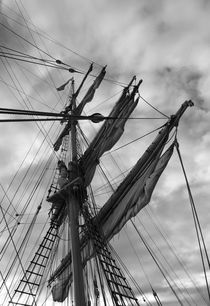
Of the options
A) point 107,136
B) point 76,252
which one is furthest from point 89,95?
point 76,252

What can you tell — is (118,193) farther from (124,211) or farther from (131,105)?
(131,105)

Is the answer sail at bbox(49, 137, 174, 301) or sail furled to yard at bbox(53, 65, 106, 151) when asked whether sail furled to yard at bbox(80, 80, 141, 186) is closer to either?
sail at bbox(49, 137, 174, 301)

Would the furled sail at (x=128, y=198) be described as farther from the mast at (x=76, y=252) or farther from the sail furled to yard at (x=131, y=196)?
the mast at (x=76, y=252)

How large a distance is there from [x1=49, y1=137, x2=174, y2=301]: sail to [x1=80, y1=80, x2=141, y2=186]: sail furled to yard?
7.12ft

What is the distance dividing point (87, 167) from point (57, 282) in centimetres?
477

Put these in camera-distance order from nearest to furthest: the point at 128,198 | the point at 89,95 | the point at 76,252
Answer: the point at 76,252 < the point at 128,198 < the point at 89,95

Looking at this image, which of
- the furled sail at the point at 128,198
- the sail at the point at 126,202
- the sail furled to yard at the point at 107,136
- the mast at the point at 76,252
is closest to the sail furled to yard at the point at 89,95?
the sail furled to yard at the point at 107,136

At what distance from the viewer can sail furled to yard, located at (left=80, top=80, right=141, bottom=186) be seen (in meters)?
13.1

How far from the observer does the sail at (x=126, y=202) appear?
969 cm

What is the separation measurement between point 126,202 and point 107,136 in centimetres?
413

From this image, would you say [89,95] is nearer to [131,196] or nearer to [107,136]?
[107,136]

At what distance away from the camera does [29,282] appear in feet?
32.3

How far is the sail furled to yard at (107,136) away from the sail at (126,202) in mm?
2172

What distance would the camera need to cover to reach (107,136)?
13.5m
